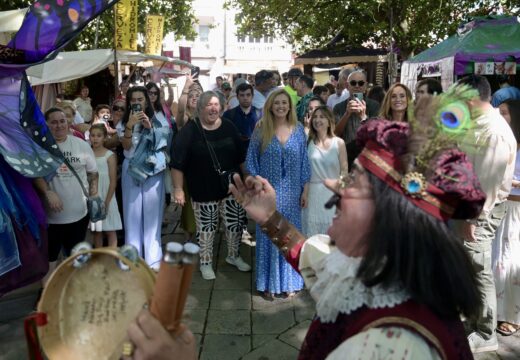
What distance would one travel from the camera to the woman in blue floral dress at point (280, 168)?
417 centimetres

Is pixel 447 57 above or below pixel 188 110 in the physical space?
above

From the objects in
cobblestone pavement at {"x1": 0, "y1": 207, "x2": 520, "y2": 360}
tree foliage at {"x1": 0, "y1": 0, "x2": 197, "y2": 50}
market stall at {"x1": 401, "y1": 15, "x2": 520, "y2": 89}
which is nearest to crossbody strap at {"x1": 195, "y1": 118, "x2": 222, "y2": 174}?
cobblestone pavement at {"x1": 0, "y1": 207, "x2": 520, "y2": 360}

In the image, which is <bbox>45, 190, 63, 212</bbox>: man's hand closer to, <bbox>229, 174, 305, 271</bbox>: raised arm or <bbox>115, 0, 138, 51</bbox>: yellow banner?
<bbox>229, 174, 305, 271</bbox>: raised arm

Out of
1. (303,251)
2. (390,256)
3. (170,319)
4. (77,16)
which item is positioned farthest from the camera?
(77,16)

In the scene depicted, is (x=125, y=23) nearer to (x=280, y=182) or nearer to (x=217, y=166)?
(x=217, y=166)

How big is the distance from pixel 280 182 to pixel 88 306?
3.01 m

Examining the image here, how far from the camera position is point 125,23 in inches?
361

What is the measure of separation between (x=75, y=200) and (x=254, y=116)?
2.94m

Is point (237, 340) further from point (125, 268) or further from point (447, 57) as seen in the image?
point (447, 57)

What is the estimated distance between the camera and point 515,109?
3.68 metres

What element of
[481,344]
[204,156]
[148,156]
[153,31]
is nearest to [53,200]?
[148,156]

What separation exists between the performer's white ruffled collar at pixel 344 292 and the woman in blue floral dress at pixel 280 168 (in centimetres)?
275

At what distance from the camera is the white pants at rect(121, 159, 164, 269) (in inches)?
180

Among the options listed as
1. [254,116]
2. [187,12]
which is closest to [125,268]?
[254,116]
